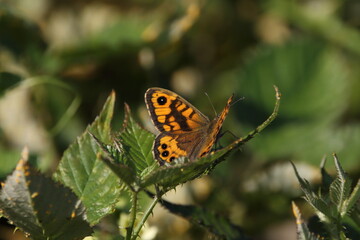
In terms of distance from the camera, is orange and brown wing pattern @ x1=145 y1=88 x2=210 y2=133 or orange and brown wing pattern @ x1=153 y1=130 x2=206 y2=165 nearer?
orange and brown wing pattern @ x1=153 y1=130 x2=206 y2=165

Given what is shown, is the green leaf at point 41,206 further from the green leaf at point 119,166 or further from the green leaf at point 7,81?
the green leaf at point 7,81

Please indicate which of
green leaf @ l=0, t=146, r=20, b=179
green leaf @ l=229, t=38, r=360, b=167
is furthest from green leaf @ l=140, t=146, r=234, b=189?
green leaf @ l=229, t=38, r=360, b=167

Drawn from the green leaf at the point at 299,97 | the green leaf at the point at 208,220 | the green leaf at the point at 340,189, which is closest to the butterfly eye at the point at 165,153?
the green leaf at the point at 208,220

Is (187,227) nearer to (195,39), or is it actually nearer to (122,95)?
(122,95)

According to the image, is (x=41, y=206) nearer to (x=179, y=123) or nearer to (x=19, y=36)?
(x=179, y=123)

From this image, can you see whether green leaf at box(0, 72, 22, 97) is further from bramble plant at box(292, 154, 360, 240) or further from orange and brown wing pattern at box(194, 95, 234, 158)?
bramble plant at box(292, 154, 360, 240)

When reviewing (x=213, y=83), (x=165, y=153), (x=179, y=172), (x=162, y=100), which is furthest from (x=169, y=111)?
(x=213, y=83)

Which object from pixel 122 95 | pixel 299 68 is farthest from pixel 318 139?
pixel 122 95
